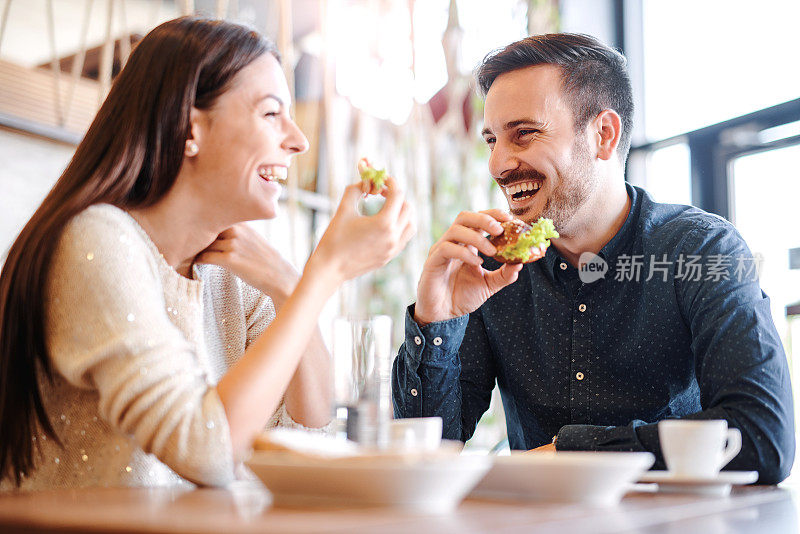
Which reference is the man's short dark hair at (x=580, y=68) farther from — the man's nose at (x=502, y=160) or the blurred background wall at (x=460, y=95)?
the blurred background wall at (x=460, y=95)

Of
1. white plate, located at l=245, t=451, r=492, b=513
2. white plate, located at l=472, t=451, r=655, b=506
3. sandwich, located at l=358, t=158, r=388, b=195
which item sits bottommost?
white plate, located at l=472, t=451, r=655, b=506

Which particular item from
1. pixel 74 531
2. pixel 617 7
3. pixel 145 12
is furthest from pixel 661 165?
pixel 74 531

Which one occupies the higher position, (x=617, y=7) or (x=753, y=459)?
(x=617, y=7)

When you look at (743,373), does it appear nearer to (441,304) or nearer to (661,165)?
(441,304)

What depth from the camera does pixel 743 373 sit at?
5.08 feet

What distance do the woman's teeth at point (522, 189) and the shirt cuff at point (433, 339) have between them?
40cm

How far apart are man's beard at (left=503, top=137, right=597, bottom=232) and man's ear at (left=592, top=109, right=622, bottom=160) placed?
69 mm

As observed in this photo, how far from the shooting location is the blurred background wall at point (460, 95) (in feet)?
10.5

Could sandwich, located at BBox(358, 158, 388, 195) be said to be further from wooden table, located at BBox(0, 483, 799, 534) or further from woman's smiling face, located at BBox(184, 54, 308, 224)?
wooden table, located at BBox(0, 483, 799, 534)

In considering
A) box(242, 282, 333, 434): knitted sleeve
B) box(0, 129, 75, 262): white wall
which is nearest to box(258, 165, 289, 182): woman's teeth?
box(242, 282, 333, 434): knitted sleeve

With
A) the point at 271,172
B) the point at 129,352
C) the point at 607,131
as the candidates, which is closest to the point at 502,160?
the point at 607,131

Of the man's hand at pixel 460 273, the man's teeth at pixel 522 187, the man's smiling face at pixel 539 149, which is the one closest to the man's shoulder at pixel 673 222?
the man's smiling face at pixel 539 149

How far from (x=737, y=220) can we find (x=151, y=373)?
9.70ft

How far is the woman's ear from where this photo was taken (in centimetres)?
150
